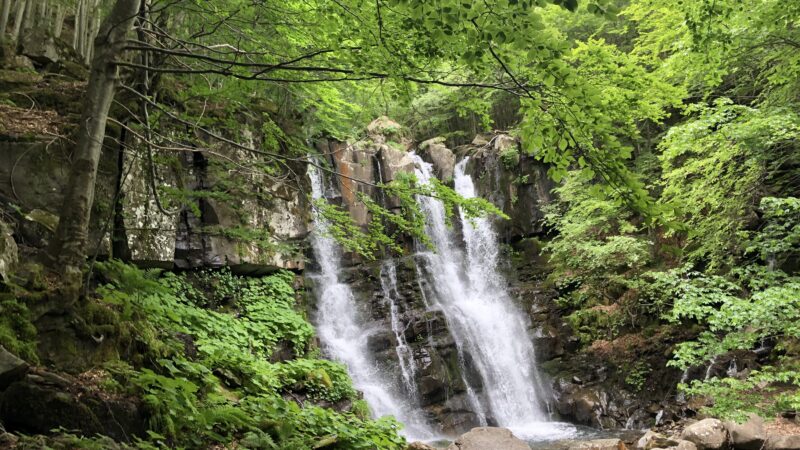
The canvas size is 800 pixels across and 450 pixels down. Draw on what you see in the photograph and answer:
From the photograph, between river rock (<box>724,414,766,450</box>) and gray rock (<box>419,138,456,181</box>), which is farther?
gray rock (<box>419,138,456,181</box>)

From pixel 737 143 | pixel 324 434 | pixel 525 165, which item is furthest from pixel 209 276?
pixel 525 165

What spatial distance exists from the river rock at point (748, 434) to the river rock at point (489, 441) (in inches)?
127

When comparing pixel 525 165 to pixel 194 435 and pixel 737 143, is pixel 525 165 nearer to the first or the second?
pixel 737 143

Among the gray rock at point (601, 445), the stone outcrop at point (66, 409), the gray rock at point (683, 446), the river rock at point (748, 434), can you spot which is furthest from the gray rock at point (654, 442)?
the stone outcrop at point (66, 409)

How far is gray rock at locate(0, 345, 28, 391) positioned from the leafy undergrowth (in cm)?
51

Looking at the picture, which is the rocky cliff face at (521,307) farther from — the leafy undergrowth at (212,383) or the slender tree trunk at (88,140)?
the slender tree trunk at (88,140)

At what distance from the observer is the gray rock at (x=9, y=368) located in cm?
281

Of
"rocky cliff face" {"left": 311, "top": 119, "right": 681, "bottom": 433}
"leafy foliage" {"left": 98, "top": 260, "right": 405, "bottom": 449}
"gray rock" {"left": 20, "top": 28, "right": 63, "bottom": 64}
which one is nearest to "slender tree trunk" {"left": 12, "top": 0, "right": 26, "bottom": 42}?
"gray rock" {"left": 20, "top": 28, "right": 63, "bottom": 64}

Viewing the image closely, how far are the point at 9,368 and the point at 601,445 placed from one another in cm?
882

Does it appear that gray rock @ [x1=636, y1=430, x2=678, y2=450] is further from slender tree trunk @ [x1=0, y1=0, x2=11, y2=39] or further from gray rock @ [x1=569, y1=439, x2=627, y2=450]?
slender tree trunk @ [x1=0, y1=0, x2=11, y2=39]

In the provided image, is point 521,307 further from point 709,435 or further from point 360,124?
point 360,124

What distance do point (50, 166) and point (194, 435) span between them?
3.79 meters

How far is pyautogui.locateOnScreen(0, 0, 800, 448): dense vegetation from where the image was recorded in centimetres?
282

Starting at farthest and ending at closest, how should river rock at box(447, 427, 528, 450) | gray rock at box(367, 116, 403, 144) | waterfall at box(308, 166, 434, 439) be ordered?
gray rock at box(367, 116, 403, 144), waterfall at box(308, 166, 434, 439), river rock at box(447, 427, 528, 450)
